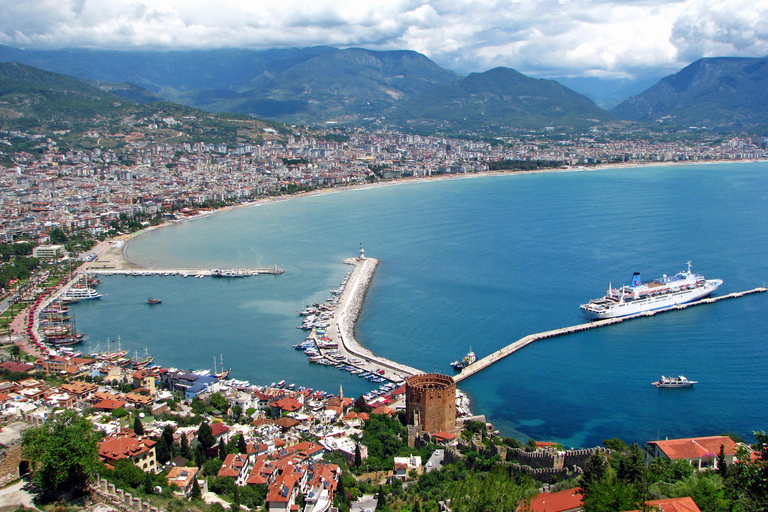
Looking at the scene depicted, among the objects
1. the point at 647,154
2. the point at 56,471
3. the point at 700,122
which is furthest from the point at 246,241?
the point at 700,122

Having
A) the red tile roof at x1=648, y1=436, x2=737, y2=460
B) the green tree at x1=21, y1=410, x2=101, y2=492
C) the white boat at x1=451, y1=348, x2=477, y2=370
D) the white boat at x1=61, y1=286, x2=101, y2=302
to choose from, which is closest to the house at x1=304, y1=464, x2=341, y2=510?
the green tree at x1=21, y1=410, x2=101, y2=492

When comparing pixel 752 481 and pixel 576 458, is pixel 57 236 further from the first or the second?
pixel 752 481

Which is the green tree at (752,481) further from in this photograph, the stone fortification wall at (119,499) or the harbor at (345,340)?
the harbor at (345,340)

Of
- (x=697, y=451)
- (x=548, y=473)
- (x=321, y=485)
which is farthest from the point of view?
(x=697, y=451)

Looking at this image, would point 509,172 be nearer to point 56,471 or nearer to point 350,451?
point 350,451

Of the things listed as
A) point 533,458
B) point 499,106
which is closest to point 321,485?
point 533,458

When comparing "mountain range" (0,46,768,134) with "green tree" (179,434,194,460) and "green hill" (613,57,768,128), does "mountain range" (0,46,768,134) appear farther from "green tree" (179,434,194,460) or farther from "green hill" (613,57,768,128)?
"green tree" (179,434,194,460)
